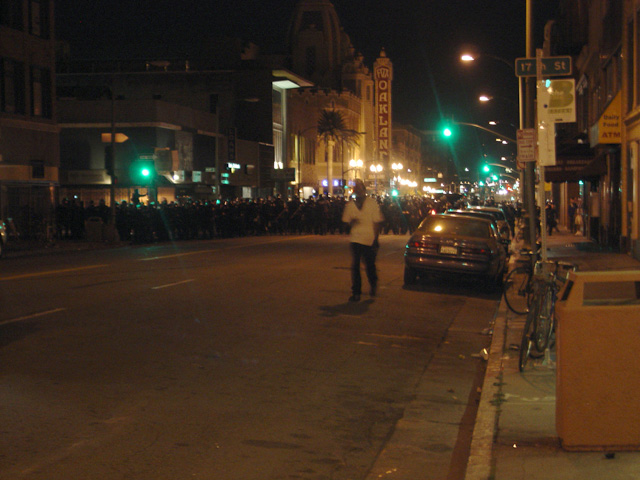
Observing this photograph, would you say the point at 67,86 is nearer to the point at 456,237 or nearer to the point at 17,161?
the point at 17,161

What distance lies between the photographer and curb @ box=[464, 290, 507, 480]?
197 inches

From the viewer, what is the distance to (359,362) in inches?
334

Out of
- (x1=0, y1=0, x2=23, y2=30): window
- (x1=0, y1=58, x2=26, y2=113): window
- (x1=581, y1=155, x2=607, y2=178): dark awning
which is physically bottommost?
(x1=581, y1=155, x2=607, y2=178): dark awning

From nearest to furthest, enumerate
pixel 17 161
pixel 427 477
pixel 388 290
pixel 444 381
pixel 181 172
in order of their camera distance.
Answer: pixel 427 477 < pixel 444 381 < pixel 388 290 < pixel 17 161 < pixel 181 172

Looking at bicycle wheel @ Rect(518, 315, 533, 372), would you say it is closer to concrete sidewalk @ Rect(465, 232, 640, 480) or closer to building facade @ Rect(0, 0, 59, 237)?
concrete sidewalk @ Rect(465, 232, 640, 480)

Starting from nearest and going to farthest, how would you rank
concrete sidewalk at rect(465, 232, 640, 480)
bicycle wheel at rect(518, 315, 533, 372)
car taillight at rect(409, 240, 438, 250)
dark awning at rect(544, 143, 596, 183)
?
concrete sidewalk at rect(465, 232, 640, 480) → bicycle wheel at rect(518, 315, 533, 372) → car taillight at rect(409, 240, 438, 250) → dark awning at rect(544, 143, 596, 183)

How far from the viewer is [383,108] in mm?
101688

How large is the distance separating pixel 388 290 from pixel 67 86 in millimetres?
52066

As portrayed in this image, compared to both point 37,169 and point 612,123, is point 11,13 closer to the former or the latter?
point 37,169

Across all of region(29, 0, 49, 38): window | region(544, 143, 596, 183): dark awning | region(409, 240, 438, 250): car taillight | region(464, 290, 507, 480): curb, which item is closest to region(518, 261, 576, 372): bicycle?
region(464, 290, 507, 480): curb

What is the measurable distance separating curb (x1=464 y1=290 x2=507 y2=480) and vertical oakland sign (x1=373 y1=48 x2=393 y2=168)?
92755mm

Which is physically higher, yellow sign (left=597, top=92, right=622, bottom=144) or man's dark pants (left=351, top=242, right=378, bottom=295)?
yellow sign (left=597, top=92, right=622, bottom=144)

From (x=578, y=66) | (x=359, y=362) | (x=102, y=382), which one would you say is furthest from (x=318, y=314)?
(x=578, y=66)

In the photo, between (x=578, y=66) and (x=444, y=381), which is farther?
(x=578, y=66)
